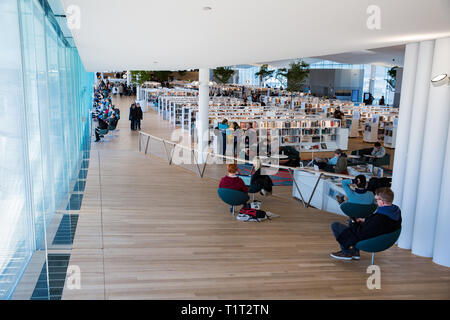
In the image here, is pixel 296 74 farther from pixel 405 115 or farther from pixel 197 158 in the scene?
pixel 405 115

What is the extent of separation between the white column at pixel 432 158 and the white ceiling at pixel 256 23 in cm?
44

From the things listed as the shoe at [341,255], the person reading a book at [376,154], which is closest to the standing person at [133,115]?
the person reading a book at [376,154]

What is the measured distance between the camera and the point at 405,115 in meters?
5.56

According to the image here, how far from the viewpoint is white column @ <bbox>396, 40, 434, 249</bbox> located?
16.9ft

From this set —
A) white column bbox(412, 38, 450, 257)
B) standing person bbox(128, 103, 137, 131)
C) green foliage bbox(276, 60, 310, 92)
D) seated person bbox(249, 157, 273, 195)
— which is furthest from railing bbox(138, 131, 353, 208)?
green foliage bbox(276, 60, 310, 92)

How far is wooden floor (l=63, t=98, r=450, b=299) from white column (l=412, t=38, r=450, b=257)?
0.30 meters

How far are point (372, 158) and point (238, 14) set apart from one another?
379 inches

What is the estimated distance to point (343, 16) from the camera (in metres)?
3.31

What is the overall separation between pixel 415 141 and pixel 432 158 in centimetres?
36

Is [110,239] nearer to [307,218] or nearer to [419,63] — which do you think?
[307,218]

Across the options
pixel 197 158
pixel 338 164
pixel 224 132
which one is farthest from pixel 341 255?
pixel 224 132

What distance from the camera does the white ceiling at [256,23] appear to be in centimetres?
299

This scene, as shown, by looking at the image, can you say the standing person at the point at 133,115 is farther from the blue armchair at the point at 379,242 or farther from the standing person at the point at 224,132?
the blue armchair at the point at 379,242

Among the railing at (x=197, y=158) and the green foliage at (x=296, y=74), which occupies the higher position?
the green foliage at (x=296, y=74)
